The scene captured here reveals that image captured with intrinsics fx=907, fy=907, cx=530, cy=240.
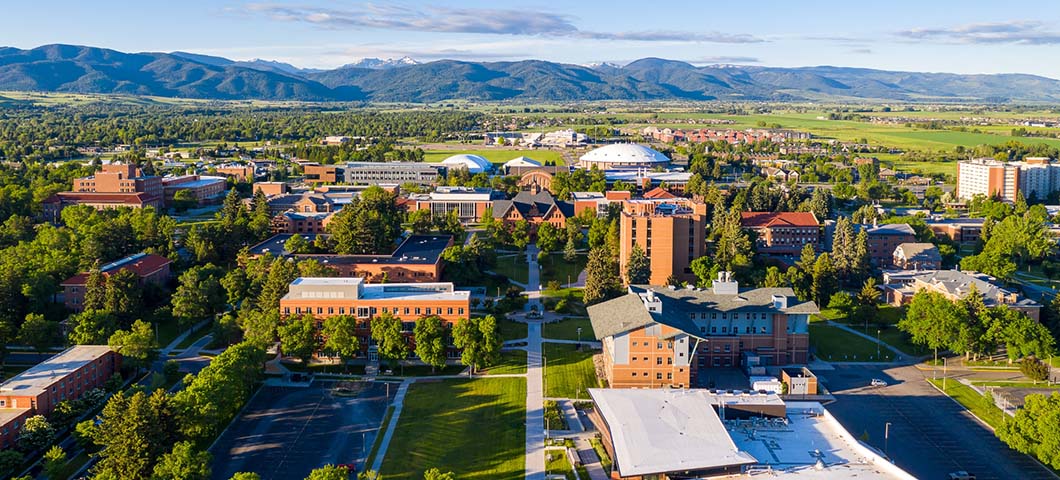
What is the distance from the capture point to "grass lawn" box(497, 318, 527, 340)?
48.6m

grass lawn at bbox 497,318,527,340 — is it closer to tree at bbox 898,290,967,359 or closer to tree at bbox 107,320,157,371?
tree at bbox 107,320,157,371

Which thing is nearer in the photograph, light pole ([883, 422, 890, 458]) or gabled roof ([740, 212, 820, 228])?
light pole ([883, 422, 890, 458])

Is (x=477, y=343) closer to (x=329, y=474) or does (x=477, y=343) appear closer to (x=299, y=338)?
(x=299, y=338)

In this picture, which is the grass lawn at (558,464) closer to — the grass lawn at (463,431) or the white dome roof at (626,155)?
the grass lawn at (463,431)

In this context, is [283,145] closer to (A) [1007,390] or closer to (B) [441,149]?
(B) [441,149]

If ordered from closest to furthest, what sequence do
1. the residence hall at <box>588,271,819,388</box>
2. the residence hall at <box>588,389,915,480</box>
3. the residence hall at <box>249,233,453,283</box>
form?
1. the residence hall at <box>588,389,915,480</box>
2. the residence hall at <box>588,271,819,388</box>
3. the residence hall at <box>249,233,453,283</box>

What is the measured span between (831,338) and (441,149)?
Result: 4630 inches

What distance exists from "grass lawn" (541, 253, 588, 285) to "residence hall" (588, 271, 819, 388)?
48.4ft

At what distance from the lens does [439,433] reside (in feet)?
114

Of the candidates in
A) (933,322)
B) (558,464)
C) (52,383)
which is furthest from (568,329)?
(52,383)

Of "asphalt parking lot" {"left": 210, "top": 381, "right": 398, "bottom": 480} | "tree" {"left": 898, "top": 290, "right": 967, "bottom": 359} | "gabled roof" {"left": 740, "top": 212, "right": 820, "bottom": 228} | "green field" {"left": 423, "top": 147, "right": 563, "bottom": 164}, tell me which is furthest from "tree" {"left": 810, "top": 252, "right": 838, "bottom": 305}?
"green field" {"left": 423, "top": 147, "right": 563, "bottom": 164}

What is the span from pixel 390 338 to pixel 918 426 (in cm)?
2308

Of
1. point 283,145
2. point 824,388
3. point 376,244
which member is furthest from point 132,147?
point 824,388

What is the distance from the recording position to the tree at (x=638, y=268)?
56.0 m
